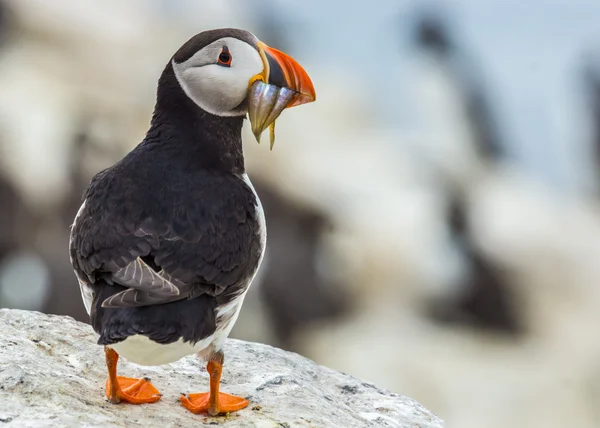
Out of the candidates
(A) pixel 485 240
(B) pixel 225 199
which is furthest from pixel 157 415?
(A) pixel 485 240

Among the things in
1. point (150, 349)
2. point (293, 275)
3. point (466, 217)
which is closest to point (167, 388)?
point (150, 349)

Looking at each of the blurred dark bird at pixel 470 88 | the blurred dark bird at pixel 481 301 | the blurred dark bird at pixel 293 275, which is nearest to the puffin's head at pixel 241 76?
the blurred dark bird at pixel 293 275

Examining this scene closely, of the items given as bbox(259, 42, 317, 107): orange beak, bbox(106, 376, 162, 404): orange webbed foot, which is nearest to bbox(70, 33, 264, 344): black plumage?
bbox(259, 42, 317, 107): orange beak

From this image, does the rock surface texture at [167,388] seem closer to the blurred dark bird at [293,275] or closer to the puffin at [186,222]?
the puffin at [186,222]

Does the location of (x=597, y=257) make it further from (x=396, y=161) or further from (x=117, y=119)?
(x=117, y=119)

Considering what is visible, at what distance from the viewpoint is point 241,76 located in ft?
11.7

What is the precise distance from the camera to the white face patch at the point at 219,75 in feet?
11.7

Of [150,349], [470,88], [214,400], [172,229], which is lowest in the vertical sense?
[214,400]

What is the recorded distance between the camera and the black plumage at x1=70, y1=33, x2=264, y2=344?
3.05 metres

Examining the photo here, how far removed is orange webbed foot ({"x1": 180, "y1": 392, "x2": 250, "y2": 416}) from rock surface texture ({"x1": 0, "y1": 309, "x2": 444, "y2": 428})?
0.03 meters

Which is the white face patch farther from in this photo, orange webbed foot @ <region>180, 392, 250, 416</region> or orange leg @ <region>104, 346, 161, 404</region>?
orange webbed foot @ <region>180, 392, 250, 416</region>

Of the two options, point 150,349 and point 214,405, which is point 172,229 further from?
point 214,405

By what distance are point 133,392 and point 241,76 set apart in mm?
1467

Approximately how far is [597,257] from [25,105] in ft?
30.4
